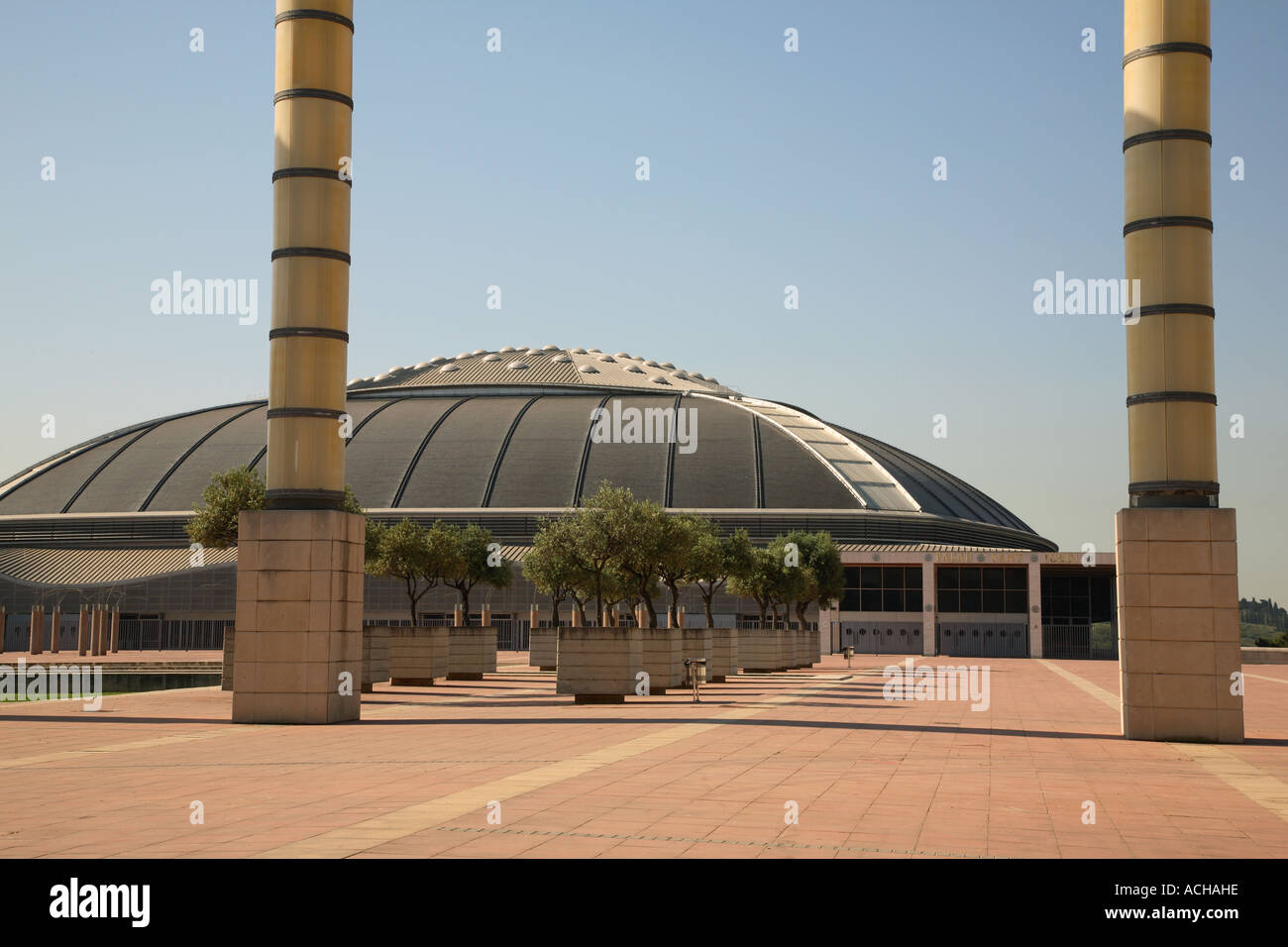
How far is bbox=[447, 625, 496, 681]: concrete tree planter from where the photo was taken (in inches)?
1850

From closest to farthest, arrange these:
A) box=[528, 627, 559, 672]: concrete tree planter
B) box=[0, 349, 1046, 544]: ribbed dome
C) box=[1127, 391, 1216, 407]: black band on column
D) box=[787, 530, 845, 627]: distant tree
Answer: box=[1127, 391, 1216, 407]: black band on column → box=[528, 627, 559, 672]: concrete tree planter → box=[787, 530, 845, 627]: distant tree → box=[0, 349, 1046, 544]: ribbed dome

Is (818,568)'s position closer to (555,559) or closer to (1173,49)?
(555,559)

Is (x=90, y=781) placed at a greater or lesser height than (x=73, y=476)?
lesser

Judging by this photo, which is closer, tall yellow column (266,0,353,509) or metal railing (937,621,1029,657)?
tall yellow column (266,0,353,509)

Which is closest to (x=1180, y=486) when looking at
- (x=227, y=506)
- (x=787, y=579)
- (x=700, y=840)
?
(x=700, y=840)

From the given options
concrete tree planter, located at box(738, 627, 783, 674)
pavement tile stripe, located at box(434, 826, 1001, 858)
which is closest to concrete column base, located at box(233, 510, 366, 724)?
pavement tile stripe, located at box(434, 826, 1001, 858)

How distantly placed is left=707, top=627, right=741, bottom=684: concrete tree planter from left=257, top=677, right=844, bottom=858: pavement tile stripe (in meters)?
21.9

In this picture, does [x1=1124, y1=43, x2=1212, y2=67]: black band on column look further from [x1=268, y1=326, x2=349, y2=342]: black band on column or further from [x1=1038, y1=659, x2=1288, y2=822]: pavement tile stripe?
[x1=268, y1=326, x2=349, y2=342]: black band on column

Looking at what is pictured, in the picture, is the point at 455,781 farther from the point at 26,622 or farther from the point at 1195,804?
the point at 26,622

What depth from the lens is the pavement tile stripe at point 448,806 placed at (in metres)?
11.6

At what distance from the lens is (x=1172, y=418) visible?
2534 centimetres
